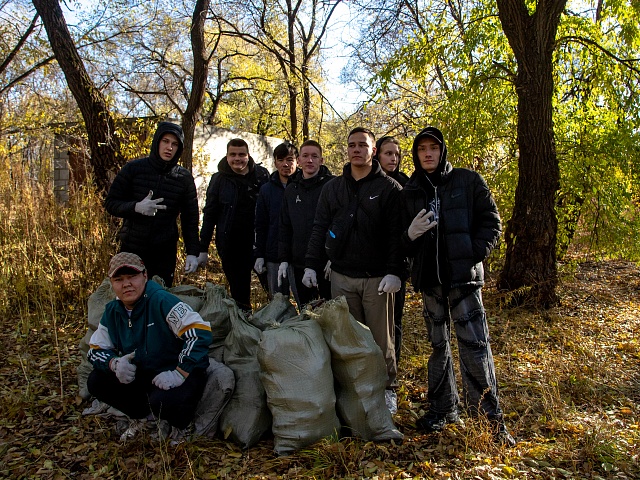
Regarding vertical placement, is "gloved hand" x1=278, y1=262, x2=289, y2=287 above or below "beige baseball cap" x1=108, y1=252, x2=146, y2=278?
below

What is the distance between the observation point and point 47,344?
14.2ft

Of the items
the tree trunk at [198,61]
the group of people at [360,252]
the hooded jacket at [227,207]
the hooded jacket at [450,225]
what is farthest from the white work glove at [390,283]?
the tree trunk at [198,61]

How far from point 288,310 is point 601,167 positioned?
4035 millimetres

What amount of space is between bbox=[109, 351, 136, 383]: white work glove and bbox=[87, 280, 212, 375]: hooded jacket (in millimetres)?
81

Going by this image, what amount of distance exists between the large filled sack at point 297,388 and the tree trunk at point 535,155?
3153 mm

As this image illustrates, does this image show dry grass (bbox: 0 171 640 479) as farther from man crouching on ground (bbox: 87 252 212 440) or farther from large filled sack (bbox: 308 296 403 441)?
man crouching on ground (bbox: 87 252 212 440)

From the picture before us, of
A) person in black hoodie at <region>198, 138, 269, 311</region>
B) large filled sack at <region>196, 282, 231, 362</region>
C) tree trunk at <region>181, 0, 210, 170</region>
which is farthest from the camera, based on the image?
tree trunk at <region>181, 0, 210, 170</region>

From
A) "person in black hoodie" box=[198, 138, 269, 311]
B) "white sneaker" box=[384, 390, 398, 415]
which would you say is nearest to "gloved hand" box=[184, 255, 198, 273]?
"person in black hoodie" box=[198, 138, 269, 311]

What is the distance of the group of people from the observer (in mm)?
2686

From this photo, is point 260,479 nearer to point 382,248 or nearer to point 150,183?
point 382,248

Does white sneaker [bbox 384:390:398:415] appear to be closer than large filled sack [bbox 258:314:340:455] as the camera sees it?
No

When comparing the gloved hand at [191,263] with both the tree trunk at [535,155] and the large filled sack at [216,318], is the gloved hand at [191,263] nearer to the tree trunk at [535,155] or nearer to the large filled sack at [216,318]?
the large filled sack at [216,318]

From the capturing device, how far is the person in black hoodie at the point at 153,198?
3.58 m

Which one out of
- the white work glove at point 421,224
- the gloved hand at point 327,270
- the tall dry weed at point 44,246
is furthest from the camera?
the tall dry weed at point 44,246
